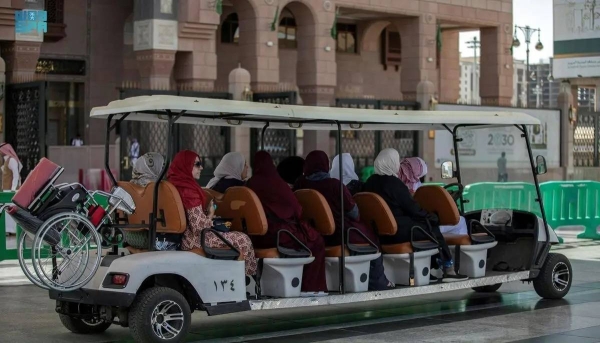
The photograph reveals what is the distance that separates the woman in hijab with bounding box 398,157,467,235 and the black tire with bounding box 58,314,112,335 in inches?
148

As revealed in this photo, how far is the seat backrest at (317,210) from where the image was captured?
34.5ft

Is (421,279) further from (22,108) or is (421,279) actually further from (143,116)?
(22,108)

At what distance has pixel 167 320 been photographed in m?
9.20

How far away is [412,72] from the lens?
40.5 m

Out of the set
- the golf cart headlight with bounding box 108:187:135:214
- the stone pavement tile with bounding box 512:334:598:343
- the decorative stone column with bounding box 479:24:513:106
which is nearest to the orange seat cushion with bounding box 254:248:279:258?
the golf cart headlight with bounding box 108:187:135:214

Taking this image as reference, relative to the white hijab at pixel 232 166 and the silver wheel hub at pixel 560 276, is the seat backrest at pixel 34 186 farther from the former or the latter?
the silver wheel hub at pixel 560 276

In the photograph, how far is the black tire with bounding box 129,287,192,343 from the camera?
9031 mm

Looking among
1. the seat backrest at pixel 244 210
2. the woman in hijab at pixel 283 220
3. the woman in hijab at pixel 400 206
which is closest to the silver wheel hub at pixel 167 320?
the seat backrest at pixel 244 210

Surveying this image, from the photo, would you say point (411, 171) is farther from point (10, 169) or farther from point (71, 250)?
point (10, 169)

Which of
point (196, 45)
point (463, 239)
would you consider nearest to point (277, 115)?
point (463, 239)

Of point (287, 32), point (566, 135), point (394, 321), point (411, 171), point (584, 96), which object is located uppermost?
point (287, 32)

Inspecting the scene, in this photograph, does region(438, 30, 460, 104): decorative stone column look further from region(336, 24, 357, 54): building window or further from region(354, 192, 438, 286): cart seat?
region(354, 192, 438, 286): cart seat

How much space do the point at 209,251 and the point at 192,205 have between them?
437mm

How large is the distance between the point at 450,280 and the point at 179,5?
71.6 feet
